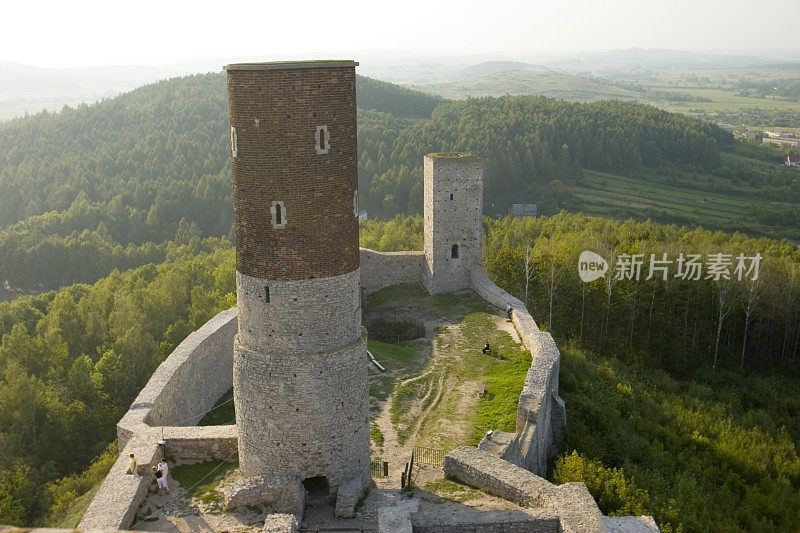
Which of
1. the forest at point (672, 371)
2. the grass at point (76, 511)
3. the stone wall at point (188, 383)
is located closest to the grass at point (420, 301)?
the forest at point (672, 371)

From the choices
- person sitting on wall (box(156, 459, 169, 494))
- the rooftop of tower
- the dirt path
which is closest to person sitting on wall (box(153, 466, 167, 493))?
person sitting on wall (box(156, 459, 169, 494))

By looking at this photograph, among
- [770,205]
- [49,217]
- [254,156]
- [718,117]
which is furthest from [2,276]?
[718,117]

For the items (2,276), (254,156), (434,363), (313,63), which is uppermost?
(313,63)

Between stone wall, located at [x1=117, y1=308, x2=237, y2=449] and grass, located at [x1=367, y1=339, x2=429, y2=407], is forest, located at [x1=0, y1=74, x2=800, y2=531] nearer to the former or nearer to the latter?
stone wall, located at [x1=117, y1=308, x2=237, y2=449]

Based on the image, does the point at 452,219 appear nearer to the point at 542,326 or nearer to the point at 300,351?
the point at 542,326

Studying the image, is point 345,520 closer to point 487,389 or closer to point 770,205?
point 487,389

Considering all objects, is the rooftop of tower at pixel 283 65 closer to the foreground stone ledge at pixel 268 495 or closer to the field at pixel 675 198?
the foreground stone ledge at pixel 268 495
